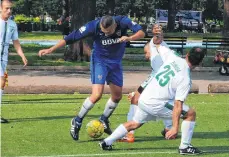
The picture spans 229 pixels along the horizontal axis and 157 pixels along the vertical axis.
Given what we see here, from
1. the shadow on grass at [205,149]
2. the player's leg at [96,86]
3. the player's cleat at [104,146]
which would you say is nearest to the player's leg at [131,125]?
the player's cleat at [104,146]

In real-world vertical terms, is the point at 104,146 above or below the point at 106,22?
below

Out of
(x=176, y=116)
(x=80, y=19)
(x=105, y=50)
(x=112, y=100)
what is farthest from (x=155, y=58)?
(x=80, y=19)

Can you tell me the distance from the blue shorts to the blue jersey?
92 millimetres

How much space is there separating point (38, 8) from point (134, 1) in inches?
655

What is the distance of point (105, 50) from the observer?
10.2m

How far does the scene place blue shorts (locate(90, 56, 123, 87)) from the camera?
10.3 metres

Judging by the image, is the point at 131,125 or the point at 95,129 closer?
the point at 131,125

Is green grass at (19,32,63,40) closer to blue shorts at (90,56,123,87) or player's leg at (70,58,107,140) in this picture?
blue shorts at (90,56,123,87)

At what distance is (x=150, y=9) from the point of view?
9569 centimetres

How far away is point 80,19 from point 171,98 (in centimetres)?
1965

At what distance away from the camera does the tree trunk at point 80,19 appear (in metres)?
28.0

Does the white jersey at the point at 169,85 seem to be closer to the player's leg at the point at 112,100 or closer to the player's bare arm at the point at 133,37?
the player's bare arm at the point at 133,37

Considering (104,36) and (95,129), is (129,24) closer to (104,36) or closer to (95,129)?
(104,36)

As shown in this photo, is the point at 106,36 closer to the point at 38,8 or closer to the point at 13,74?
the point at 13,74
